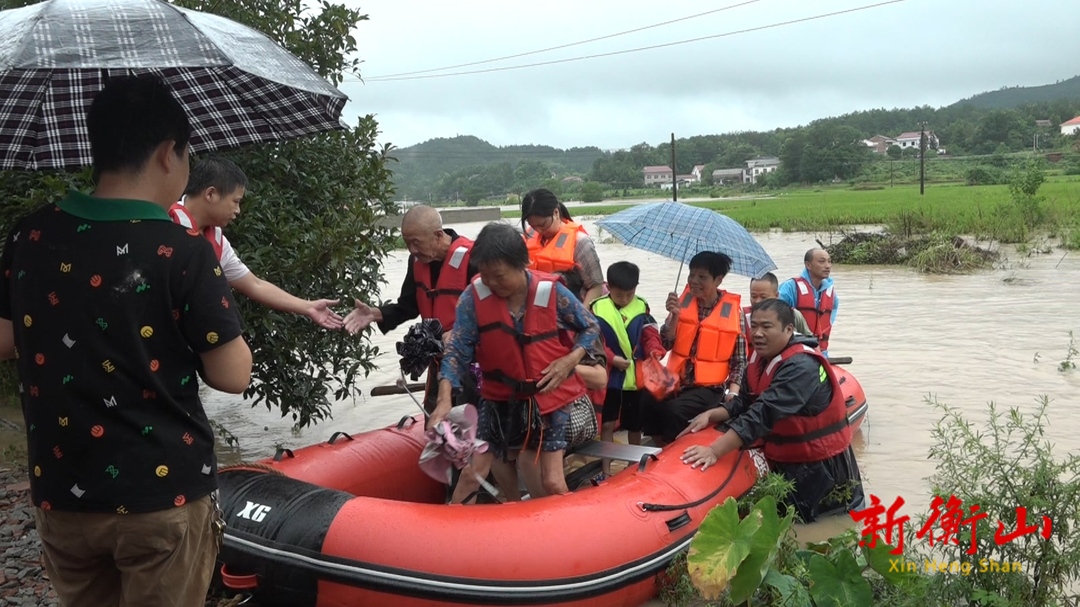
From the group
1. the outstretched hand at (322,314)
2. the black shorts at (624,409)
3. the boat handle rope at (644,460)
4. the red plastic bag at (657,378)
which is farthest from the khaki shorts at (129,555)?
the black shorts at (624,409)

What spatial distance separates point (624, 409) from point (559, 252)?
103cm

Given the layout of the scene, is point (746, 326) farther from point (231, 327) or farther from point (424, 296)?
point (231, 327)

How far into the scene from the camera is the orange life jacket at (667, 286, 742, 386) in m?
5.44

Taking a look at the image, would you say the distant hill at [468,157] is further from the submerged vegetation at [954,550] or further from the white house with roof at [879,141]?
the submerged vegetation at [954,550]

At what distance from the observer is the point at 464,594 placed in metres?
3.42

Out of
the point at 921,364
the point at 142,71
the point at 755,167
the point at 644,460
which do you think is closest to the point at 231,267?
the point at 142,71

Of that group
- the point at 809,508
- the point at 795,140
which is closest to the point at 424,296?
the point at 809,508

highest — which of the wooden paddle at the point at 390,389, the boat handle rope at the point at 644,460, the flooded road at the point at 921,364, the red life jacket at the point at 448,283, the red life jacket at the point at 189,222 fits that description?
the red life jacket at the point at 189,222

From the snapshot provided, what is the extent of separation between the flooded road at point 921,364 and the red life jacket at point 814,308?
85 centimetres

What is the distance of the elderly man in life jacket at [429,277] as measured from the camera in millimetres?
4633

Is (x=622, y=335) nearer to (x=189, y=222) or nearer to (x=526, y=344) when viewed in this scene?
(x=526, y=344)

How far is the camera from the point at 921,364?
30.8 ft

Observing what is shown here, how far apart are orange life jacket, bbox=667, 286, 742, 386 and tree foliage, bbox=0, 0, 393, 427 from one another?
1888 millimetres

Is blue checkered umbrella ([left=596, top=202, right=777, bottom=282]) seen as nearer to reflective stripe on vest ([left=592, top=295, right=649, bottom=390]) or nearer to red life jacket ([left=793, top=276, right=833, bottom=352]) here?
reflective stripe on vest ([left=592, top=295, right=649, bottom=390])
